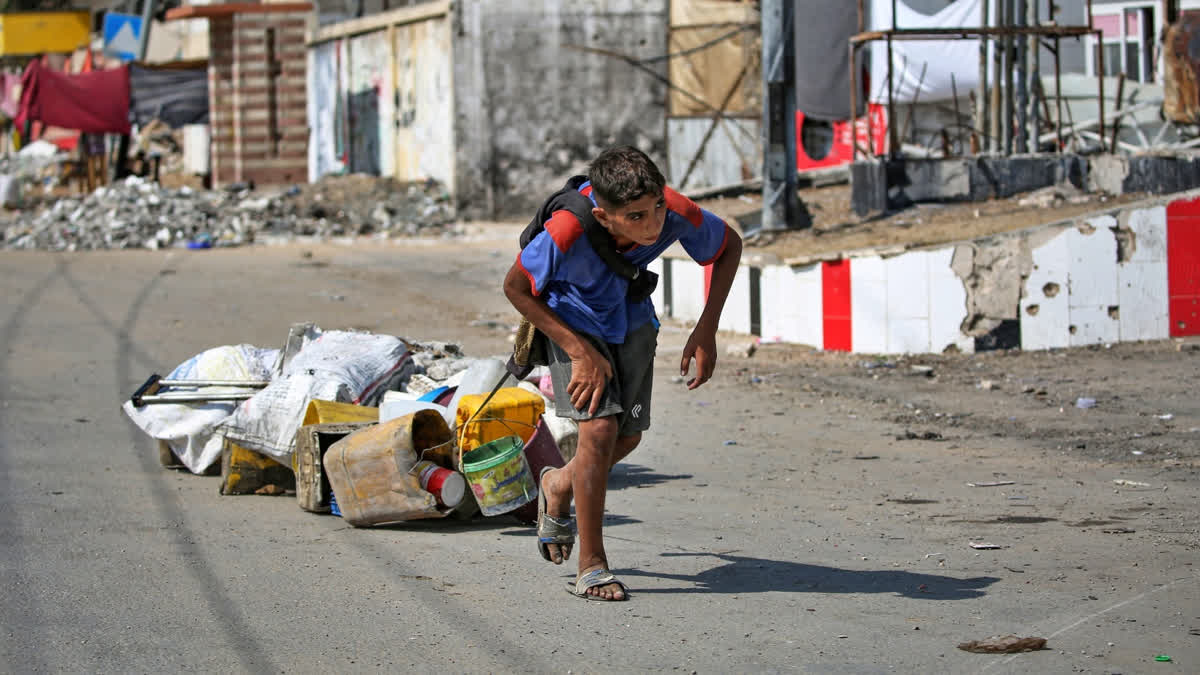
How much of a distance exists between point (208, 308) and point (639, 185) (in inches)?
381

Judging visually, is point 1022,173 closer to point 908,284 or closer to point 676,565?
point 908,284

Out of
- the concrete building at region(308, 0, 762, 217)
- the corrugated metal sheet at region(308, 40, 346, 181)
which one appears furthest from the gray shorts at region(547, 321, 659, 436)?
the corrugated metal sheet at region(308, 40, 346, 181)

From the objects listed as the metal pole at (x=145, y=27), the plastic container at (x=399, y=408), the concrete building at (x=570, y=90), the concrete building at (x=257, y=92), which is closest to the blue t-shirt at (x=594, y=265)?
the plastic container at (x=399, y=408)

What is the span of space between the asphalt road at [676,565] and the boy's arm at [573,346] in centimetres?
65

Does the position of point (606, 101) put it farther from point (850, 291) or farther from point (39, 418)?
point (39, 418)

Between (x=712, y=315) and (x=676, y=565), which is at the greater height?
(x=712, y=315)

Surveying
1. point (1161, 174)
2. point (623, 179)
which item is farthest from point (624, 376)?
point (1161, 174)

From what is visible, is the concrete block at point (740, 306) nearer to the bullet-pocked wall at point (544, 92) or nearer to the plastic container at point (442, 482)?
the plastic container at point (442, 482)

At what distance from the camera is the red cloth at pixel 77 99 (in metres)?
26.3

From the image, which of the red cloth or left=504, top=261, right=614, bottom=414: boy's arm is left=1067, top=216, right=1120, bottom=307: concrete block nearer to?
left=504, top=261, right=614, bottom=414: boy's arm

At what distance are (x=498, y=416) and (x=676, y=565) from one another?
41.7 inches

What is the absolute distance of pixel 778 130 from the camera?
12.1 metres

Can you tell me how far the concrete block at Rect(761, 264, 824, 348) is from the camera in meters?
9.67

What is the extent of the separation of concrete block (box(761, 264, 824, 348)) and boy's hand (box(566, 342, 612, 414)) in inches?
229
